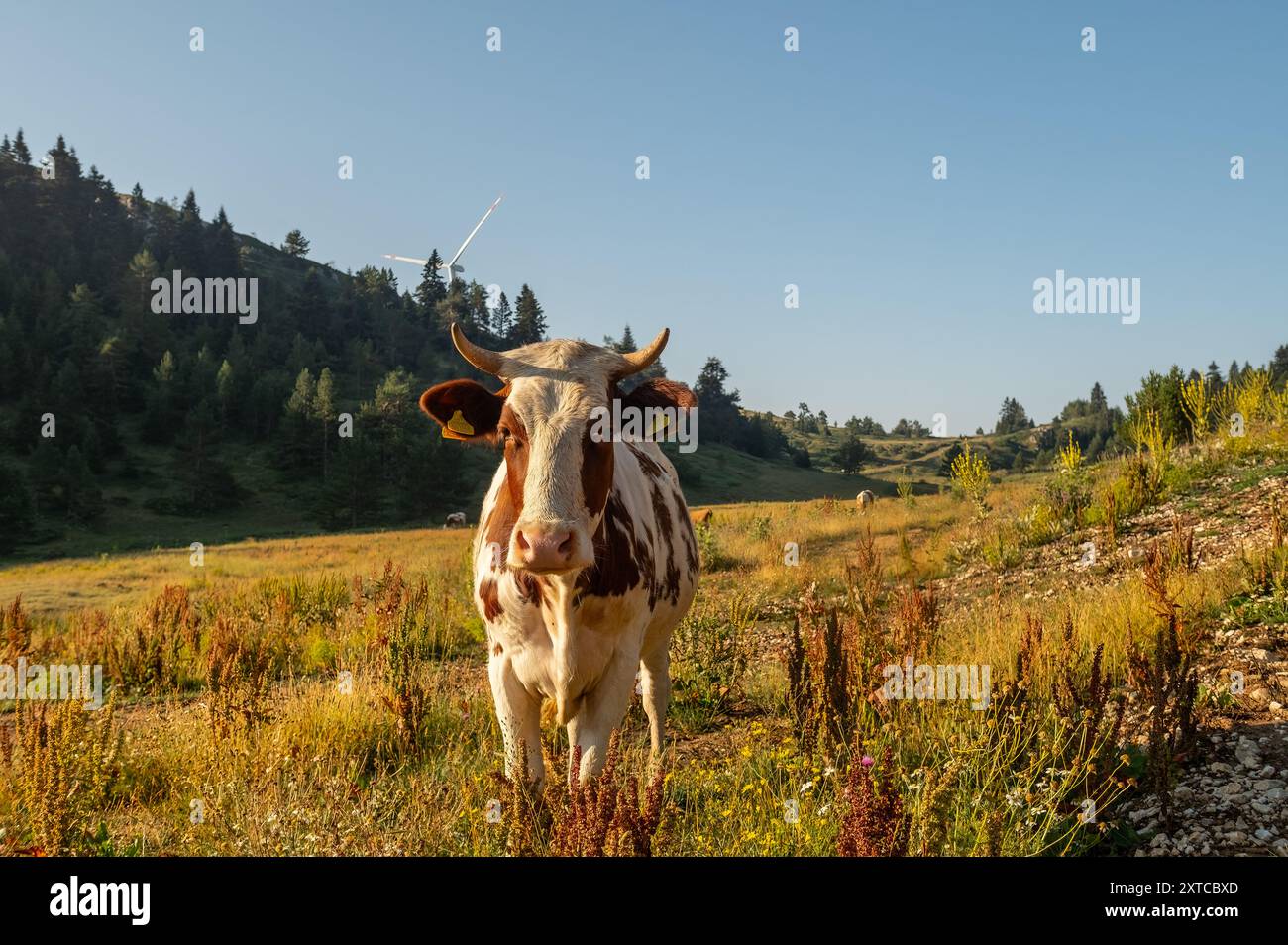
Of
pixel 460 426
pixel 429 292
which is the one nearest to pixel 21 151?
pixel 429 292

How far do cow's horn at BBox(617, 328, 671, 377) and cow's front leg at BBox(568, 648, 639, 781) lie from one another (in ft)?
5.50

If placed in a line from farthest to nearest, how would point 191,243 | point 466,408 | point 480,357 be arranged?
point 191,243 < point 466,408 < point 480,357

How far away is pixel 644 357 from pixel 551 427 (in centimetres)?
84

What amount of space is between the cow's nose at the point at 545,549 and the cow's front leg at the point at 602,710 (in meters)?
1.19

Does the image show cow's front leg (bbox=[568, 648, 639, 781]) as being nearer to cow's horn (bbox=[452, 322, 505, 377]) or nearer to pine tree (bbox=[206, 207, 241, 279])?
cow's horn (bbox=[452, 322, 505, 377])

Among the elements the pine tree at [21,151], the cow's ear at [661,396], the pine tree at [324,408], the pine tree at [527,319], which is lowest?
the cow's ear at [661,396]

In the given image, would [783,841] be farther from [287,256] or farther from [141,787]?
[287,256]

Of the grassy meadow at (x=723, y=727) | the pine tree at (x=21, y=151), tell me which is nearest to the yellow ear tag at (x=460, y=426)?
the grassy meadow at (x=723, y=727)

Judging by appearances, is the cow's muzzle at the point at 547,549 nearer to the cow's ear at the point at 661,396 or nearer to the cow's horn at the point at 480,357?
the cow's horn at the point at 480,357

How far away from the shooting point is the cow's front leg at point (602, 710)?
3945 mm

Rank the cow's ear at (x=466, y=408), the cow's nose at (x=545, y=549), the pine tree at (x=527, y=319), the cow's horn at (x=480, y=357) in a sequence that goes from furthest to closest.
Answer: the pine tree at (x=527, y=319)
the cow's ear at (x=466, y=408)
the cow's horn at (x=480, y=357)
the cow's nose at (x=545, y=549)

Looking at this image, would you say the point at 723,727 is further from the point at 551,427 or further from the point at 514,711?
the point at 551,427

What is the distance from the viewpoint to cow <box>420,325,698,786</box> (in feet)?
11.7

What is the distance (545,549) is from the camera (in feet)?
10.3
